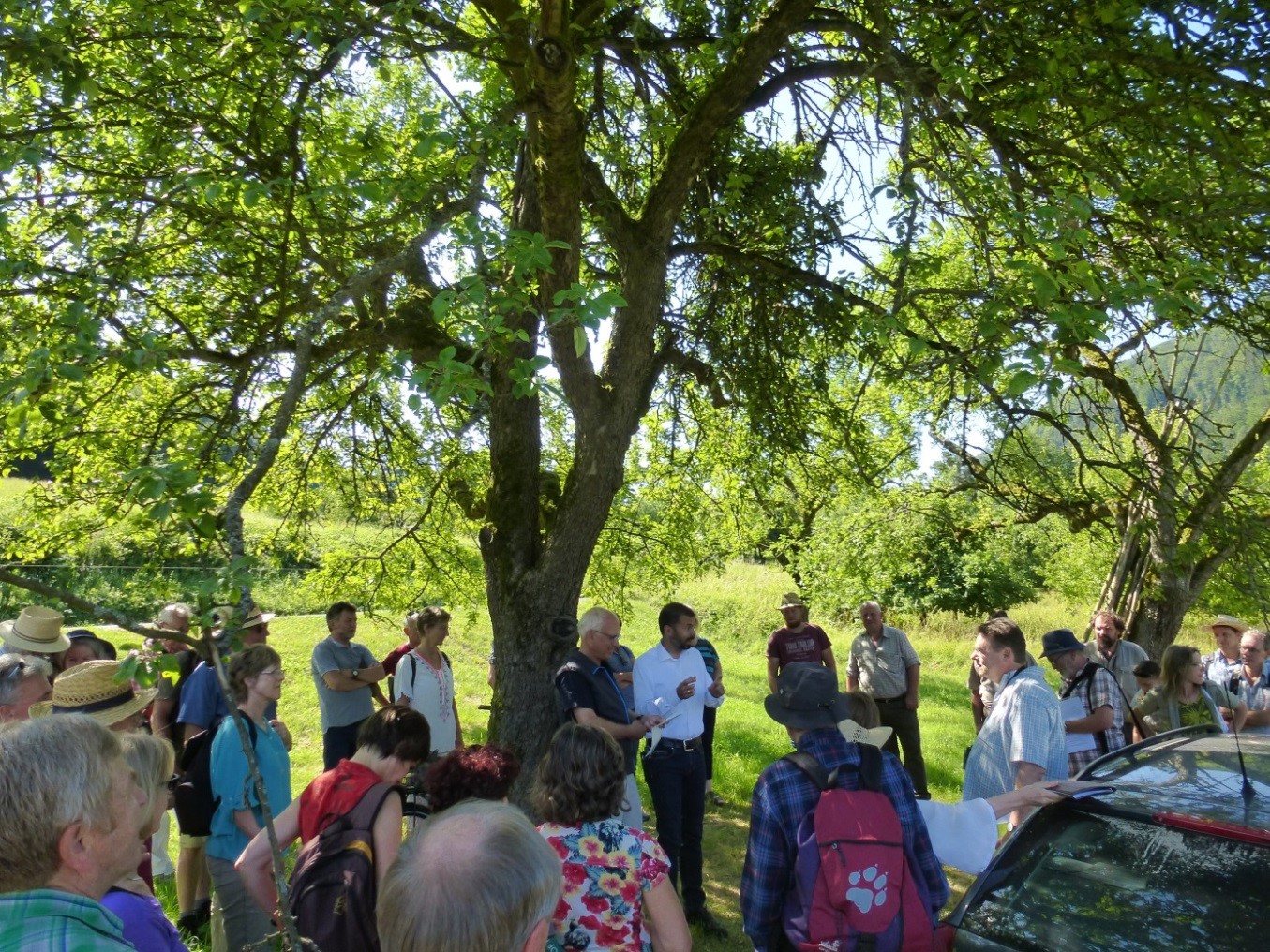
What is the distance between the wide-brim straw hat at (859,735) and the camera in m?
3.00

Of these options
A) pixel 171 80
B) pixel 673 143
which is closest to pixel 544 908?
pixel 673 143

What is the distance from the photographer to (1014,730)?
13.7 ft

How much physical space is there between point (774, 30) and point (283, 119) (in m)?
2.89

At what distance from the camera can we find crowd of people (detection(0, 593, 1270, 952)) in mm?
1788

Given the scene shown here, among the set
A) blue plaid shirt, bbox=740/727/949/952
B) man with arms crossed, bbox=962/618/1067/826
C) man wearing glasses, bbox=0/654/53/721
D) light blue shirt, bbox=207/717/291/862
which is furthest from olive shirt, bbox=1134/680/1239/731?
man wearing glasses, bbox=0/654/53/721

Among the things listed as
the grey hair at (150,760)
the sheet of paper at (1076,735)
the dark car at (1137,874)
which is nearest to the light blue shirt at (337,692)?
the grey hair at (150,760)

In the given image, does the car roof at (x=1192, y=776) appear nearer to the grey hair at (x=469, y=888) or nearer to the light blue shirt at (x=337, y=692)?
the grey hair at (x=469, y=888)

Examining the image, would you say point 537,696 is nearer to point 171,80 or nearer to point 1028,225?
point 1028,225

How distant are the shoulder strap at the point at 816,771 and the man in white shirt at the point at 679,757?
2.48 m

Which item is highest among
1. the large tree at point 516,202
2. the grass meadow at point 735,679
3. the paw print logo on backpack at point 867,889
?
the large tree at point 516,202

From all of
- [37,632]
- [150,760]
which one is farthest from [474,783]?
[37,632]

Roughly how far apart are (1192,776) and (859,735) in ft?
5.41

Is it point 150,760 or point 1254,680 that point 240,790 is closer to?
point 150,760

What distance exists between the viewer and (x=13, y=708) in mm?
3752
